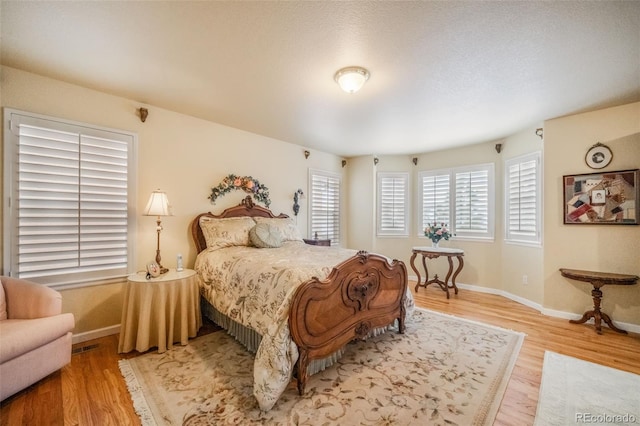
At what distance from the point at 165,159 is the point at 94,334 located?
6.65ft

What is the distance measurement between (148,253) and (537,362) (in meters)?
4.11

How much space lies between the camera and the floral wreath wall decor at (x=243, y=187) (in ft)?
12.3

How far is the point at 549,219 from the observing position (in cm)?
352

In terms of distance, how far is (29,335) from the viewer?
183 cm

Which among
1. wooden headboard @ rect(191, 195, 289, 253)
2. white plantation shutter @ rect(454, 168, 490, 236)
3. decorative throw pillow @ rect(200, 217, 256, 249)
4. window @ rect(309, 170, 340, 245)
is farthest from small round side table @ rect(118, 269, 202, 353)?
white plantation shutter @ rect(454, 168, 490, 236)

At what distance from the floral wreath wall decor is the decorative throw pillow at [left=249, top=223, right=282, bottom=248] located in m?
0.81

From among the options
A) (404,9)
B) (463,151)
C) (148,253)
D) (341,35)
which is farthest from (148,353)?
(463,151)

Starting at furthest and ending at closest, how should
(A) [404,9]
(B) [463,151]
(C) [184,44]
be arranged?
(B) [463,151]
(C) [184,44]
(A) [404,9]

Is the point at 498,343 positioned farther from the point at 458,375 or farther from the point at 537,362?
the point at 458,375

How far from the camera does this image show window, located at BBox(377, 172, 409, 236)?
5.48 meters

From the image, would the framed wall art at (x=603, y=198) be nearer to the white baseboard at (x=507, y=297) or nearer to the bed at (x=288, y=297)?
the white baseboard at (x=507, y=297)

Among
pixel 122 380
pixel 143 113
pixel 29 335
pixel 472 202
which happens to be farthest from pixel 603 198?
pixel 29 335

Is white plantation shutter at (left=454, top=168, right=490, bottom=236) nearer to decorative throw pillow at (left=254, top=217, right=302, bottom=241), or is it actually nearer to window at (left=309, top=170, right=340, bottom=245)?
window at (left=309, top=170, right=340, bottom=245)

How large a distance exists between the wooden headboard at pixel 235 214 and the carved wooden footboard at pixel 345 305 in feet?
6.78
